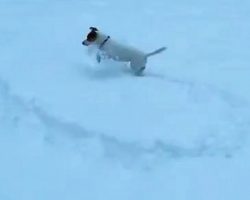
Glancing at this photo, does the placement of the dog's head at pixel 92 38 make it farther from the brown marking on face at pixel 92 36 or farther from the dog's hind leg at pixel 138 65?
the dog's hind leg at pixel 138 65

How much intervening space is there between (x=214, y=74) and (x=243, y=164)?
0.98 meters

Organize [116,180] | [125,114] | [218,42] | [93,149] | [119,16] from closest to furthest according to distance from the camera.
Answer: [116,180]
[93,149]
[125,114]
[218,42]
[119,16]

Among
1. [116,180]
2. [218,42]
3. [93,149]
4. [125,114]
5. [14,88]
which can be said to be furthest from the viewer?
[218,42]

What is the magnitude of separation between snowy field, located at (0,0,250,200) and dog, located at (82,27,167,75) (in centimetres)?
8

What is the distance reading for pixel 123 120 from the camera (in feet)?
8.45

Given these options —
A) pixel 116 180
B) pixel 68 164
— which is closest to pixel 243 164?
pixel 116 180

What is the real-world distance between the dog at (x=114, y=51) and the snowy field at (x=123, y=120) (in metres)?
0.08

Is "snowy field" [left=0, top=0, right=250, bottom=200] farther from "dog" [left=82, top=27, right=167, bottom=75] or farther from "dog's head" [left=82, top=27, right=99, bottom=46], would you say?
"dog's head" [left=82, top=27, right=99, bottom=46]

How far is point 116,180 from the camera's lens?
2.24 metres

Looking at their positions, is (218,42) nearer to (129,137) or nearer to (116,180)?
(129,137)

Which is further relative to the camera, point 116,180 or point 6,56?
point 6,56

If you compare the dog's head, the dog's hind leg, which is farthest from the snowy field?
the dog's head

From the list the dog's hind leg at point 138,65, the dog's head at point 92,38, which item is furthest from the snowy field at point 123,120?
the dog's head at point 92,38

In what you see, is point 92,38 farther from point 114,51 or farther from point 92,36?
point 114,51
